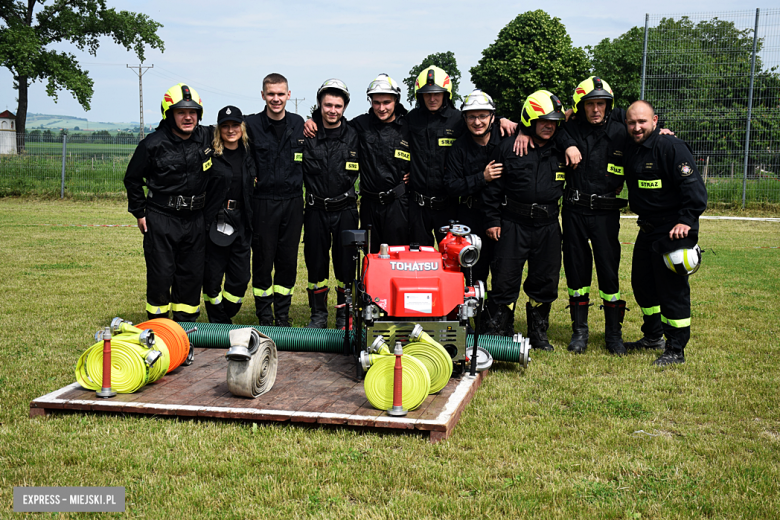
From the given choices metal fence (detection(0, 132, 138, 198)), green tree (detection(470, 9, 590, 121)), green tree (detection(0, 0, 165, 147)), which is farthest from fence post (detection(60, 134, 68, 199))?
green tree (detection(470, 9, 590, 121))

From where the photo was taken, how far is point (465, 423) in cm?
489

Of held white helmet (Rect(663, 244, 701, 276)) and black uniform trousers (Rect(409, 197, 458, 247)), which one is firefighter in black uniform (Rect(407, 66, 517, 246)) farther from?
held white helmet (Rect(663, 244, 701, 276))

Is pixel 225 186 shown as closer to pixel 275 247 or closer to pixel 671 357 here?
pixel 275 247

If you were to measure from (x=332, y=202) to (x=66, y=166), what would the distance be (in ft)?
69.4

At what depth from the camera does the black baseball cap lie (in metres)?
6.75

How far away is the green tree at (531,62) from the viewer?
1841 inches

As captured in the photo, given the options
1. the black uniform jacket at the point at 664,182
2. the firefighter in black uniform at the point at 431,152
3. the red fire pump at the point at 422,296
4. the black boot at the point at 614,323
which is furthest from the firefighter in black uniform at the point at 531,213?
the red fire pump at the point at 422,296


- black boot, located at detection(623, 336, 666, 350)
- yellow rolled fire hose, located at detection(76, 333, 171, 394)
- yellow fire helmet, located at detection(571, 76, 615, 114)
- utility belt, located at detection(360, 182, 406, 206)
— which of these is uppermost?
yellow fire helmet, located at detection(571, 76, 615, 114)

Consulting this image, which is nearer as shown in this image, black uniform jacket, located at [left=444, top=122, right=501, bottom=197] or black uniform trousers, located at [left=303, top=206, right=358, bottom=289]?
black uniform jacket, located at [left=444, top=122, right=501, bottom=197]

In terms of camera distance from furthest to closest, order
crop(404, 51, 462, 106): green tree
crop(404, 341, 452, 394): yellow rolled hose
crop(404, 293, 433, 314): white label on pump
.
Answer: crop(404, 51, 462, 106): green tree < crop(404, 293, 433, 314): white label on pump < crop(404, 341, 452, 394): yellow rolled hose

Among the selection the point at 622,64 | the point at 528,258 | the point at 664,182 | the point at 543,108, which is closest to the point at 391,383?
the point at 528,258

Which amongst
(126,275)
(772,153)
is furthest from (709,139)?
(126,275)

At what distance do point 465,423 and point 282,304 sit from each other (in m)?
3.28

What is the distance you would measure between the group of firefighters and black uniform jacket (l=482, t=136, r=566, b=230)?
0.01m
